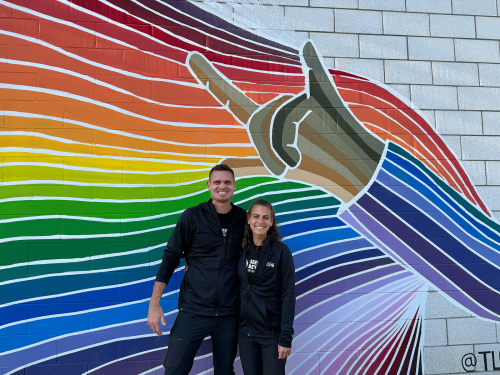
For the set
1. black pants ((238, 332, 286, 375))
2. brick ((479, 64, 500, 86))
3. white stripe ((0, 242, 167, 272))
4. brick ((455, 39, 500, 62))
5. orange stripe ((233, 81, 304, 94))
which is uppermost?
brick ((455, 39, 500, 62))

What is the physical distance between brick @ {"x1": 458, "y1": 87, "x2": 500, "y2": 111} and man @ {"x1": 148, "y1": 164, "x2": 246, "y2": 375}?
240 centimetres

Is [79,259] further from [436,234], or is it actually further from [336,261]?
[436,234]

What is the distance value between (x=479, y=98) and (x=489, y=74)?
0.85ft

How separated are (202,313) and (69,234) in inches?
53.4

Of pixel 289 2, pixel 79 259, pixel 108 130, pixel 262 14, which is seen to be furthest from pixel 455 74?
pixel 79 259

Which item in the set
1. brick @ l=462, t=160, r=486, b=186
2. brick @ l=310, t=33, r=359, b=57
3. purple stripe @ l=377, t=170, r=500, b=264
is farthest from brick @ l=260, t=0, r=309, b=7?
brick @ l=462, t=160, r=486, b=186

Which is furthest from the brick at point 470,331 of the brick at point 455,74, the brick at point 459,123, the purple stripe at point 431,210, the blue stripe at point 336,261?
the brick at point 455,74

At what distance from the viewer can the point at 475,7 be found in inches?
136

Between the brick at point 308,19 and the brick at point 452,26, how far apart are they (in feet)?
3.34

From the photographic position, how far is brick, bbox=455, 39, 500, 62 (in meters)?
3.42

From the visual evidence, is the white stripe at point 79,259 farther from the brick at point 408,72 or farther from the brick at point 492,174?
the brick at point 492,174

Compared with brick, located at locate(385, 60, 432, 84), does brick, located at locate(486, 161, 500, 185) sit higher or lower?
lower

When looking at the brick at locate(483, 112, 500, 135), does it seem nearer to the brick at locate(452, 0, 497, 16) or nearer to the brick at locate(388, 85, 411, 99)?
the brick at locate(388, 85, 411, 99)

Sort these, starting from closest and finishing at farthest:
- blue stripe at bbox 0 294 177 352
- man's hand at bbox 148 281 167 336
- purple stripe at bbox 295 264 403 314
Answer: man's hand at bbox 148 281 167 336 < blue stripe at bbox 0 294 177 352 < purple stripe at bbox 295 264 403 314
